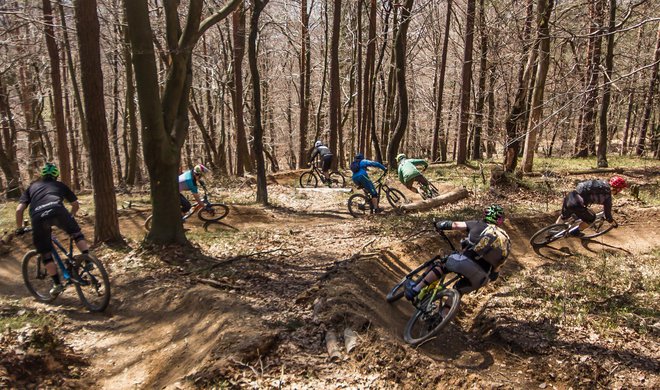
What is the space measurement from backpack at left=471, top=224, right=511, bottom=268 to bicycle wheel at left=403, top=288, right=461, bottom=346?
0.72 m

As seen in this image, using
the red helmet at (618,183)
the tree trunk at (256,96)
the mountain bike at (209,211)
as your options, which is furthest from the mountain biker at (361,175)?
the red helmet at (618,183)

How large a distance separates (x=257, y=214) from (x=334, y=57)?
8.89 metres

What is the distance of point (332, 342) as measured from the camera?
5.29 metres

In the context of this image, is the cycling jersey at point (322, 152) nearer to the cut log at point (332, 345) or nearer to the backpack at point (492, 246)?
the backpack at point (492, 246)

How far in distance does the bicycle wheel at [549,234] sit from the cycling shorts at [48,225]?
10.3m

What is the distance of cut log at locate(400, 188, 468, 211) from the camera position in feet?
42.6

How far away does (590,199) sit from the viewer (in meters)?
10.2

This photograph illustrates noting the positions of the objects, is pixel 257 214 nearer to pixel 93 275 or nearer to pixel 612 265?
pixel 93 275

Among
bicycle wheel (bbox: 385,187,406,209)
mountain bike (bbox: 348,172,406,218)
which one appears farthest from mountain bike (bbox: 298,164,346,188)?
bicycle wheel (bbox: 385,187,406,209)

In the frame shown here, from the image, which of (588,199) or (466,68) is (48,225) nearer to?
(588,199)

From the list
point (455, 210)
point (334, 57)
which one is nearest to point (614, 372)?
point (455, 210)

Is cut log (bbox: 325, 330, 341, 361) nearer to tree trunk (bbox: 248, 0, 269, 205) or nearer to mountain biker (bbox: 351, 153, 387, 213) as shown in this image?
mountain biker (bbox: 351, 153, 387, 213)

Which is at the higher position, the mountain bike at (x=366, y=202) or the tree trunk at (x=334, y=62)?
the tree trunk at (x=334, y=62)

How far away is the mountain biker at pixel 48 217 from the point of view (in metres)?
6.92
